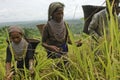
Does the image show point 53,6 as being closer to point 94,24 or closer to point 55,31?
point 55,31

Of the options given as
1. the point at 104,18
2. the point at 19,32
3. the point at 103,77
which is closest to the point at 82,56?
the point at 103,77

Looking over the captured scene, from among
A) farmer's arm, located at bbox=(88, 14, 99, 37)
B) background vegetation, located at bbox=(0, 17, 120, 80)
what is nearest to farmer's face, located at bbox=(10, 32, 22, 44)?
background vegetation, located at bbox=(0, 17, 120, 80)

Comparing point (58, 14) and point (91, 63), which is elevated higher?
point (58, 14)

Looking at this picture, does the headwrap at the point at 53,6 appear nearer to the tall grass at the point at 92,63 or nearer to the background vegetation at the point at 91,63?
the background vegetation at the point at 91,63

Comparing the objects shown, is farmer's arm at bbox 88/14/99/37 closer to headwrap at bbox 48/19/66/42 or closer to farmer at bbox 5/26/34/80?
headwrap at bbox 48/19/66/42

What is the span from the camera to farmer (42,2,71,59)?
283 centimetres

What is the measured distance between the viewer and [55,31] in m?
2.93

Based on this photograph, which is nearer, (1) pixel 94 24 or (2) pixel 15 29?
(2) pixel 15 29

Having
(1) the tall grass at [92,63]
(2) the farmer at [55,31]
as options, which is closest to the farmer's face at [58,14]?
(2) the farmer at [55,31]

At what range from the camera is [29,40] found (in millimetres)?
2977

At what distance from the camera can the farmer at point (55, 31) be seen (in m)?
2.83

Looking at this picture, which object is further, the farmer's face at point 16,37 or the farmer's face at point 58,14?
the farmer's face at point 58,14

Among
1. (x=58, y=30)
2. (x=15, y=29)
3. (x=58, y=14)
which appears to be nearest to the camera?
(x=15, y=29)

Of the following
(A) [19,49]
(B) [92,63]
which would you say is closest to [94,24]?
(A) [19,49]
